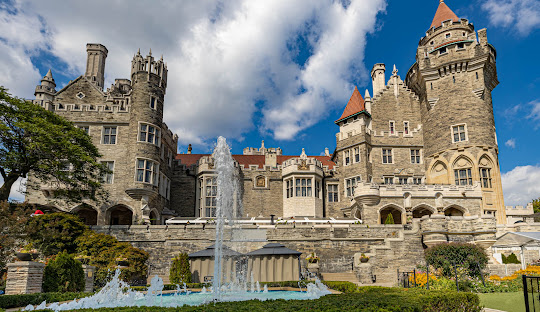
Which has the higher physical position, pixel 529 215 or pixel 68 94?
pixel 68 94

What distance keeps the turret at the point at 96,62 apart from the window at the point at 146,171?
12828mm

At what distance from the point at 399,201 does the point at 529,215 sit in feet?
53.9

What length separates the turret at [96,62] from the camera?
38.8m

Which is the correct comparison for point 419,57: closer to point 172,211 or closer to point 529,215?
point 529,215

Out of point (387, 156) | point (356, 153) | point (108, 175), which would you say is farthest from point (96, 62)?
point (387, 156)

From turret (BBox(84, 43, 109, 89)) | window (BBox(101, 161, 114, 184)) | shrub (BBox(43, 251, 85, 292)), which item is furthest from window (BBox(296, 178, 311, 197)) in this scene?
shrub (BBox(43, 251, 85, 292))

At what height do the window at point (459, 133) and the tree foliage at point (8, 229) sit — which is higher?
the window at point (459, 133)

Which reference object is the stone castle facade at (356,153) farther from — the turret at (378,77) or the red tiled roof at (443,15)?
the turret at (378,77)

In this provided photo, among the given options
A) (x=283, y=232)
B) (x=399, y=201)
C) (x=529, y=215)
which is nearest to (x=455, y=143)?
(x=399, y=201)

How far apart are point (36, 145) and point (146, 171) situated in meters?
8.15

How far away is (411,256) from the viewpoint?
25.6 m

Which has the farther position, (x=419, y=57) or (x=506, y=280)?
(x=419, y=57)

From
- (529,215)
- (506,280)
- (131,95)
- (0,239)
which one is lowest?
(506,280)

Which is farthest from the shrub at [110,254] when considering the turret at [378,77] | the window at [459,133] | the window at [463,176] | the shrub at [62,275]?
the turret at [378,77]
